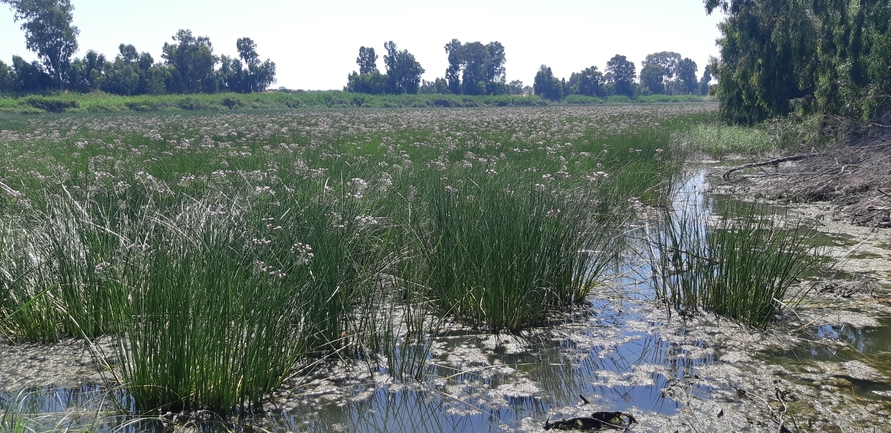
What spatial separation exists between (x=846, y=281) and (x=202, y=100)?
56920mm

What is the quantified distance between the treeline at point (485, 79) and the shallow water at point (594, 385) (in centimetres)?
8691

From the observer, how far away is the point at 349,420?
3561 mm

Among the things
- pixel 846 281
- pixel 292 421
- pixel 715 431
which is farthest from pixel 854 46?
pixel 292 421

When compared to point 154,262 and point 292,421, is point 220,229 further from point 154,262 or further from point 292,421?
point 292,421

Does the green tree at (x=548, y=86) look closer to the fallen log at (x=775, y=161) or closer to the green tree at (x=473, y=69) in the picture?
the green tree at (x=473, y=69)

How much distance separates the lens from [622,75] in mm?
118562

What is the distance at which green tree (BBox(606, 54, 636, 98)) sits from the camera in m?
116

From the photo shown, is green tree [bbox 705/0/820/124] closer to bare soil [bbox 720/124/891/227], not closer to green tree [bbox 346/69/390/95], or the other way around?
bare soil [bbox 720/124/891/227]

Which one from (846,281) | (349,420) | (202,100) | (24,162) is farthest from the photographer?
(202,100)

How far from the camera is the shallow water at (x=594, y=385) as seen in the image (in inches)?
137

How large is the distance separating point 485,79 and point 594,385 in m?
107

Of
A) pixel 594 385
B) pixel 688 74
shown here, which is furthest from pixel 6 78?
pixel 688 74

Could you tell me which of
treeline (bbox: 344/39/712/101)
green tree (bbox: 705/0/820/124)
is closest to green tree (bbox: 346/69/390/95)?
treeline (bbox: 344/39/712/101)

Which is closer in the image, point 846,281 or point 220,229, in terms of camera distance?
point 220,229
